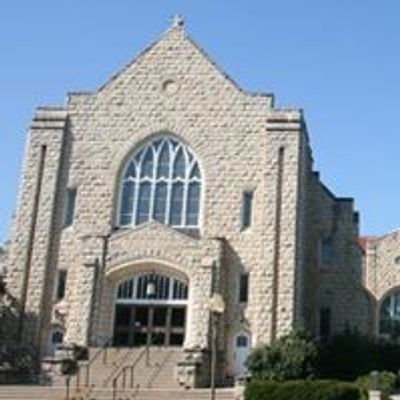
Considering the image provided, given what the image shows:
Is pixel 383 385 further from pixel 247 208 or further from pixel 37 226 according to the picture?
pixel 37 226

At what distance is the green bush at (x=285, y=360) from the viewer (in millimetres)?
37562

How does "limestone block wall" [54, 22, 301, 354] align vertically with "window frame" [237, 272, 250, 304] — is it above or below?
above

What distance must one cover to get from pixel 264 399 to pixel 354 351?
488 inches

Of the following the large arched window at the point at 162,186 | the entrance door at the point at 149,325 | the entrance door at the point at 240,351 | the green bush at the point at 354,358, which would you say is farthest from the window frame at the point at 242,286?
the green bush at the point at 354,358

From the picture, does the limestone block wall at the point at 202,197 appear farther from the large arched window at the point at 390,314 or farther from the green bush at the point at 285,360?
the large arched window at the point at 390,314

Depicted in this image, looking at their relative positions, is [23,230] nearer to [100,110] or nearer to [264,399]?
[100,110]

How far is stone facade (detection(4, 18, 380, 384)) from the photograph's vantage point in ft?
135

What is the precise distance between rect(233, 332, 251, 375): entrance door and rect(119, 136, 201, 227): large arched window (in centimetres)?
534

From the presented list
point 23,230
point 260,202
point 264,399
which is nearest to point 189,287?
point 260,202

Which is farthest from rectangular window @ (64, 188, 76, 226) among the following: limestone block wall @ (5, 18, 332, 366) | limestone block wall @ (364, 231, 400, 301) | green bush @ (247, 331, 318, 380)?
limestone block wall @ (364, 231, 400, 301)

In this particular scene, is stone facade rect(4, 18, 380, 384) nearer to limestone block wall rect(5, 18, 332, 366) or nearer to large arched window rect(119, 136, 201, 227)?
limestone block wall rect(5, 18, 332, 366)

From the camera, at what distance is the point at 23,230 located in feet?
142

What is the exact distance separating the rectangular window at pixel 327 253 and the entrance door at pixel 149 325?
7.63 metres

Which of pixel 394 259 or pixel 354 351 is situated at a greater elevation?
A: pixel 394 259
